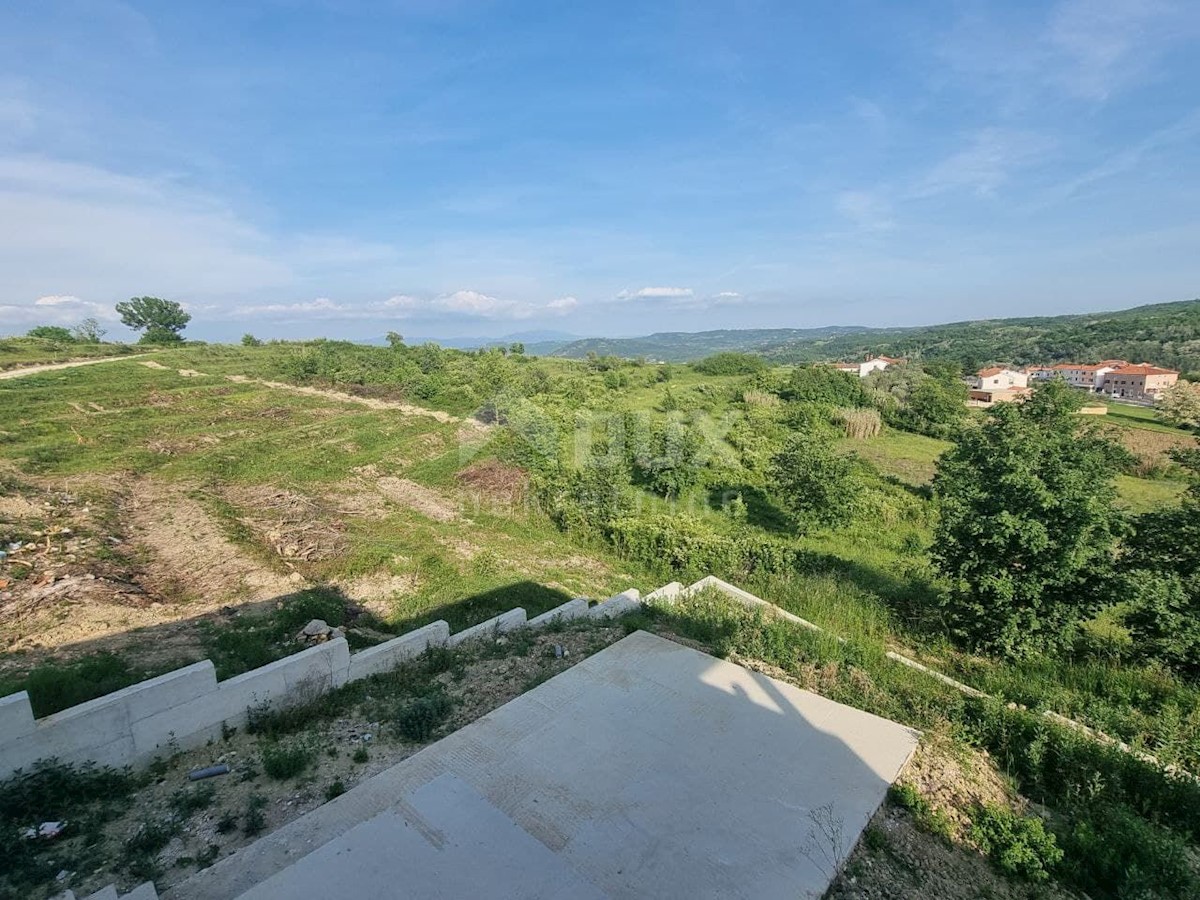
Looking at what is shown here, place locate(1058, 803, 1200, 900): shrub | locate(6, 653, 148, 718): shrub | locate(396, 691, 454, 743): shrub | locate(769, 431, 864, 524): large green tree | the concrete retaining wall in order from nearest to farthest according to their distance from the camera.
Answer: locate(1058, 803, 1200, 900): shrub < the concrete retaining wall < locate(396, 691, 454, 743): shrub < locate(6, 653, 148, 718): shrub < locate(769, 431, 864, 524): large green tree

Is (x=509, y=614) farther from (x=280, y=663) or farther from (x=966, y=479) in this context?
(x=966, y=479)

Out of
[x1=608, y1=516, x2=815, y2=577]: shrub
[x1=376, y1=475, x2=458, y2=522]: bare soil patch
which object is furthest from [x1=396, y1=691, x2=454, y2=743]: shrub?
[x1=376, y1=475, x2=458, y2=522]: bare soil patch

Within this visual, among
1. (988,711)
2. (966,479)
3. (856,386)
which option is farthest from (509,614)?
(856,386)

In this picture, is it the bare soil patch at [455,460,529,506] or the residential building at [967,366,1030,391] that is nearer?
the bare soil patch at [455,460,529,506]

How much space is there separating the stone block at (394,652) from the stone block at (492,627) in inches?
6.4

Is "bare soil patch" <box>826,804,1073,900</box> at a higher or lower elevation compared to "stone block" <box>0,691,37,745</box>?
lower

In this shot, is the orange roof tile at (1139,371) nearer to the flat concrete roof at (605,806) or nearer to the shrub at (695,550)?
the shrub at (695,550)

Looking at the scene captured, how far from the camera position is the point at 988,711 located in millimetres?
4812

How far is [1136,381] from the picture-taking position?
55438 mm

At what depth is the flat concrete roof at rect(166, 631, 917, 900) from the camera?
9.76 ft

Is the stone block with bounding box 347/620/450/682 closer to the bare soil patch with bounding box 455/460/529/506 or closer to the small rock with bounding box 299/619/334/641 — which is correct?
the small rock with bounding box 299/619/334/641

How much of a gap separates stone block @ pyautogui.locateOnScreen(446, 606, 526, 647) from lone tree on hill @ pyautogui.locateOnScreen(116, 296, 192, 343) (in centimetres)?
6193

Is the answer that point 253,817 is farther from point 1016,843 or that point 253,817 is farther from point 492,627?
point 1016,843

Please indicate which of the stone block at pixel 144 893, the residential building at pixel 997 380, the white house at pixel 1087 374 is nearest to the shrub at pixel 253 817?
the stone block at pixel 144 893
